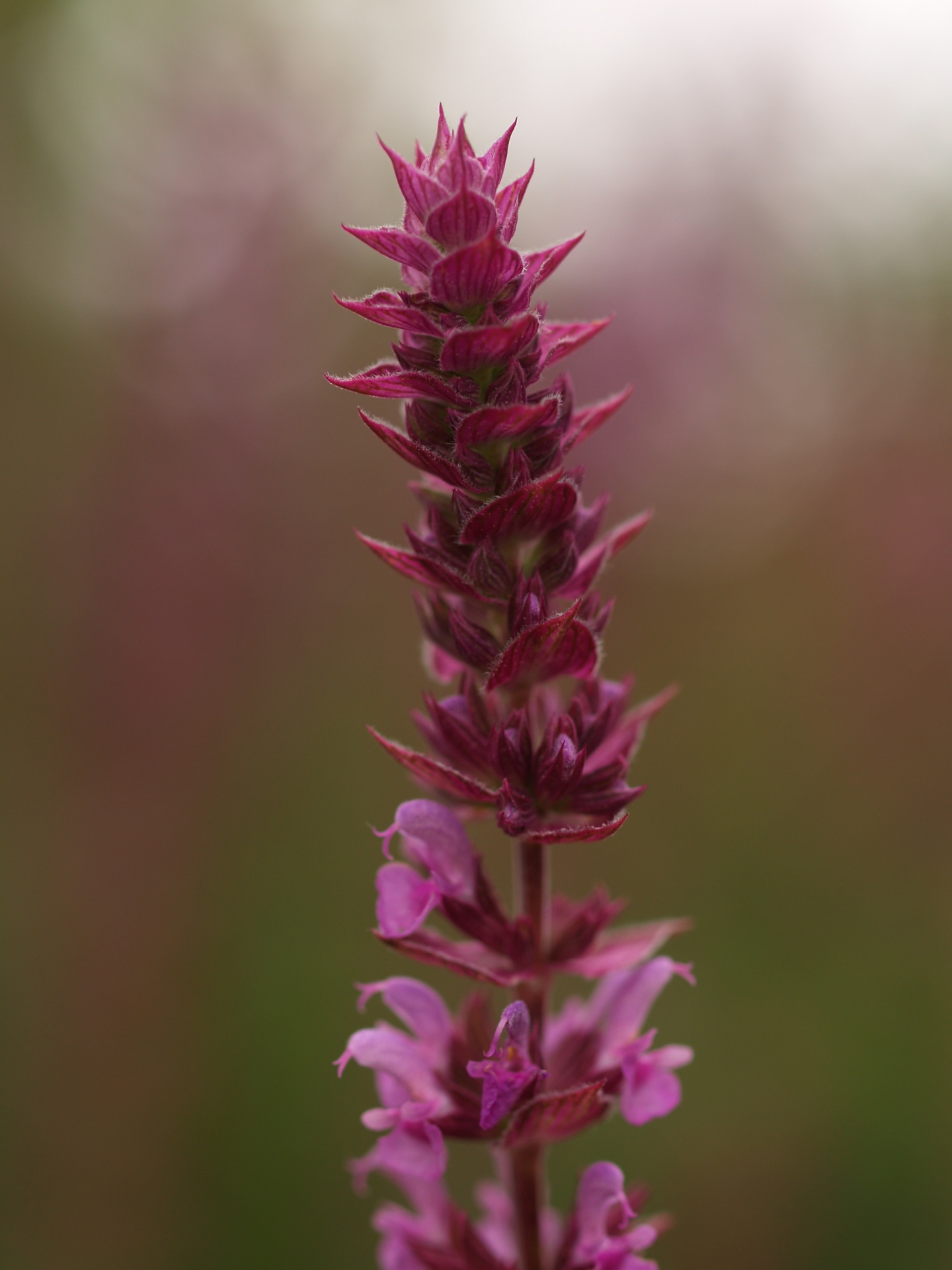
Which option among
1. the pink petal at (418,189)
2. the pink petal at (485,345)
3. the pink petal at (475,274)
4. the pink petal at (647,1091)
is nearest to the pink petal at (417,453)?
the pink petal at (485,345)

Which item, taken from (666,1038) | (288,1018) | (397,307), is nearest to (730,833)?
(666,1038)

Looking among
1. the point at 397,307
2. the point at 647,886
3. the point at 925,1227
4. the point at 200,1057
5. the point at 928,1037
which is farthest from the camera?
the point at 647,886

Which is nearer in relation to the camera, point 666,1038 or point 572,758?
point 572,758

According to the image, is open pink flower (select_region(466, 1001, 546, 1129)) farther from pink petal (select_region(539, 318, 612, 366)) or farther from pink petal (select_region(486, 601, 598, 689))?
pink petal (select_region(539, 318, 612, 366))

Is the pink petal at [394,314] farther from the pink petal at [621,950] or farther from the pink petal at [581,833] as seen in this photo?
the pink petal at [621,950]

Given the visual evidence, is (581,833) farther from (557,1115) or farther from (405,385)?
(405,385)

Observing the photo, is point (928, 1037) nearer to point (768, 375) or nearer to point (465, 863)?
point (465, 863)

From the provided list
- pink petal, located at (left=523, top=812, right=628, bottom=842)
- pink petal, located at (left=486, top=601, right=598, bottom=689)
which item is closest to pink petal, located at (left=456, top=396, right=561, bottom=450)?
pink petal, located at (left=486, top=601, right=598, bottom=689)

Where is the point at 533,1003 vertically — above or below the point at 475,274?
below

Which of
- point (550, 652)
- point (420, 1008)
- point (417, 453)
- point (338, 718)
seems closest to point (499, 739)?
point (550, 652)
